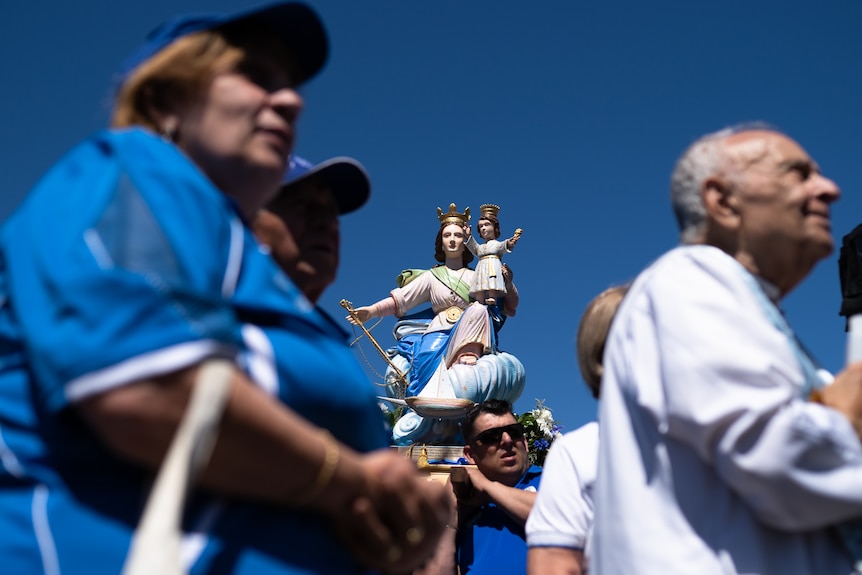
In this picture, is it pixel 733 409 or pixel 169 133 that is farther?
pixel 733 409

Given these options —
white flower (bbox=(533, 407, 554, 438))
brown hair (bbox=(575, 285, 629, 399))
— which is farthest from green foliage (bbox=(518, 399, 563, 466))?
brown hair (bbox=(575, 285, 629, 399))

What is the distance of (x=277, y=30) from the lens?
1.52m

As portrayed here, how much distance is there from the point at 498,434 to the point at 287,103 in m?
2.93

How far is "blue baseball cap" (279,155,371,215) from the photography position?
215 centimetres

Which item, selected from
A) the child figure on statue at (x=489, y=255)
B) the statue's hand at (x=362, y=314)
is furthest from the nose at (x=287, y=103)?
the statue's hand at (x=362, y=314)

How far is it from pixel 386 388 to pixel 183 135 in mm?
11111

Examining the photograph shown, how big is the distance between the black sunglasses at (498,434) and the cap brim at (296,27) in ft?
9.13

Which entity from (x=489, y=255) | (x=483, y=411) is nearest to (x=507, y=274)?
(x=489, y=255)

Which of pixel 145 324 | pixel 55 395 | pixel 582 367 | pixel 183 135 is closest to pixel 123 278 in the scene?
pixel 145 324

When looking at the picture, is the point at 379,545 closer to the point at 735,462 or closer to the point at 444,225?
the point at 735,462

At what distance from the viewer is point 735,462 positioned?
1539 mm

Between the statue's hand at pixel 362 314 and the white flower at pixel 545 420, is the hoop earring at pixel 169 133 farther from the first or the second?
the statue's hand at pixel 362 314

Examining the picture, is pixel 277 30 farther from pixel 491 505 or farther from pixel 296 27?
pixel 491 505

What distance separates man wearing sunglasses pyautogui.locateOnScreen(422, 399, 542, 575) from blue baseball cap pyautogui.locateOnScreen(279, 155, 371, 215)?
184 centimetres
